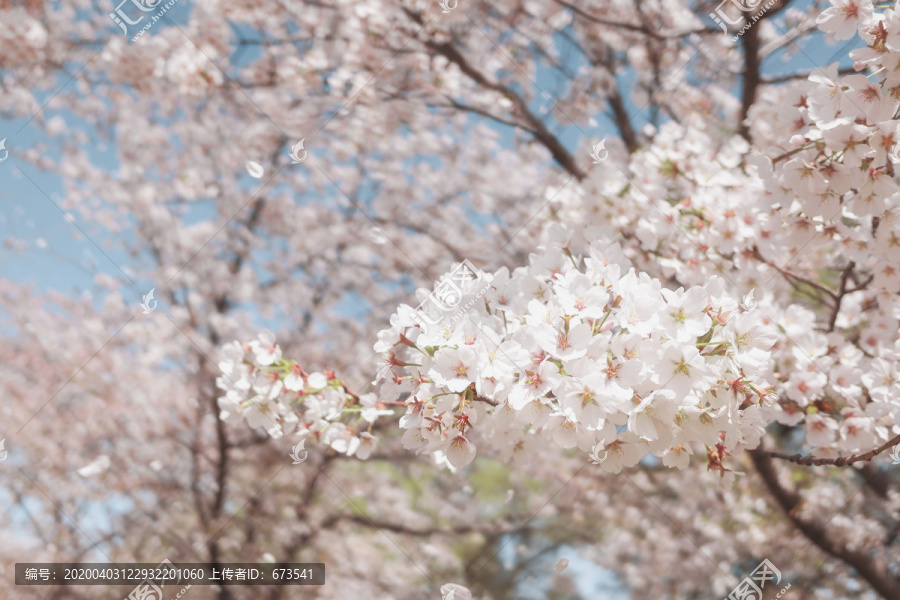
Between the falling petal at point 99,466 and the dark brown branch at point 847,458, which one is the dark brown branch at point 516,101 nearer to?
the dark brown branch at point 847,458

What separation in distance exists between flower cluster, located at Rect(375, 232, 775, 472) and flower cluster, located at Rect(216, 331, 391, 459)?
41 centimetres

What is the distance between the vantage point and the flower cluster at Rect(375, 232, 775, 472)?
1.13 meters

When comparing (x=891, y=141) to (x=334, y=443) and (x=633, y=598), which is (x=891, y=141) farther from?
(x=633, y=598)

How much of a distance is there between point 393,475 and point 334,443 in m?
6.11

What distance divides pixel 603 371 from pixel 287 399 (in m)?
1.20

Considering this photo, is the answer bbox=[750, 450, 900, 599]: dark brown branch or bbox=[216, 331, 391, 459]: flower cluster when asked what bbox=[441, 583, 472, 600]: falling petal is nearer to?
bbox=[216, 331, 391, 459]: flower cluster

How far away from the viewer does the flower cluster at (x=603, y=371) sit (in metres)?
1.13

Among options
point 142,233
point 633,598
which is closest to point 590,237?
point 142,233

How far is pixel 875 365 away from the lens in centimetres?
197

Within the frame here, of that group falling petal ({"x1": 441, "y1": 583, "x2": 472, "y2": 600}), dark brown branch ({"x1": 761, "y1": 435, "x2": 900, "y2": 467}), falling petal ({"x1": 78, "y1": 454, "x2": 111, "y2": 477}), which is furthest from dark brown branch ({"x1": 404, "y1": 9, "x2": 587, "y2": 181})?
falling petal ({"x1": 78, "y1": 454, "x2": 111, "y2": 477})

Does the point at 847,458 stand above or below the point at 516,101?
below

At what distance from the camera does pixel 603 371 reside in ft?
3.70

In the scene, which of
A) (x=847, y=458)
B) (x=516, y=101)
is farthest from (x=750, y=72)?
(x=847, y=458)

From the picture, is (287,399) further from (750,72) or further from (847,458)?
(750,72)
